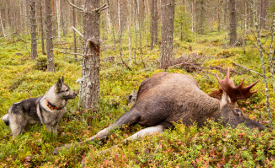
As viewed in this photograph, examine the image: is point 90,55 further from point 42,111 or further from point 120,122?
point 120,122

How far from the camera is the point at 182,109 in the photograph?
4578mm

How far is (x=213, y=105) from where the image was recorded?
15.5ft

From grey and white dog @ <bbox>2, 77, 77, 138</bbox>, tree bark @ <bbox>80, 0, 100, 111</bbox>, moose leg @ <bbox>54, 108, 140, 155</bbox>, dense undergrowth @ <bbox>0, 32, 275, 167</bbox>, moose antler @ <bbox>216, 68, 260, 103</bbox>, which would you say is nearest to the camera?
dense undergrowth @ <bbox>0, 32, 275, 167</bbox>

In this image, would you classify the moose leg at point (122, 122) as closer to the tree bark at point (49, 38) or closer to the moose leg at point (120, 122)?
the moose leg at point (120, 122)


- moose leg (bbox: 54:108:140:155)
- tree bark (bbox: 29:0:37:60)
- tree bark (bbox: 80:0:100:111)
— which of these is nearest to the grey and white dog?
tree bark (bbox: 80:0:100:111)

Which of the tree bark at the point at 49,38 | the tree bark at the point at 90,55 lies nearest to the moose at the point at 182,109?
the tree bark at the point at 90,55

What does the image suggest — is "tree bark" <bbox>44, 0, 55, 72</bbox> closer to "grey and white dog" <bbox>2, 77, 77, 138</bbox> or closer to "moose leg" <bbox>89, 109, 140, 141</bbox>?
"grey and white dog" <bbox>2, 77, 77, 138</bbox>

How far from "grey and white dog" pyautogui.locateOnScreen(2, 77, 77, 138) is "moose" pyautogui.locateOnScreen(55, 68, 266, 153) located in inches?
47.6

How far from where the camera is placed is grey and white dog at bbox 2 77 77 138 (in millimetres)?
4293

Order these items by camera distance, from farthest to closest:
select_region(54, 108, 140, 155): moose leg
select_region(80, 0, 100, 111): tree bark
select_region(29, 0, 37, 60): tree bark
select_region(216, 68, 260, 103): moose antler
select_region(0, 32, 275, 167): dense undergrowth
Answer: select_region(29, 0, 37, 60): tree bark, select_region(80, 0, 100, 111): tree bark, select_region(216, 68, 260, 103): moose antler, select_region(54, 108, 140, 155): moose leg, select_region(0, 32, 275, 167): dense undergrowth

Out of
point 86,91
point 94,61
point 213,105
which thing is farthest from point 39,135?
point 213,105

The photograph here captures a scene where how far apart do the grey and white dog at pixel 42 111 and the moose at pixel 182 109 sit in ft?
3.96

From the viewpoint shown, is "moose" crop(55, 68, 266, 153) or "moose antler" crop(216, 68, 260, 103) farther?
"moose antler" crop(216, 68, 260, 103)

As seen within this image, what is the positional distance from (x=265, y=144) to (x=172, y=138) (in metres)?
1.49
